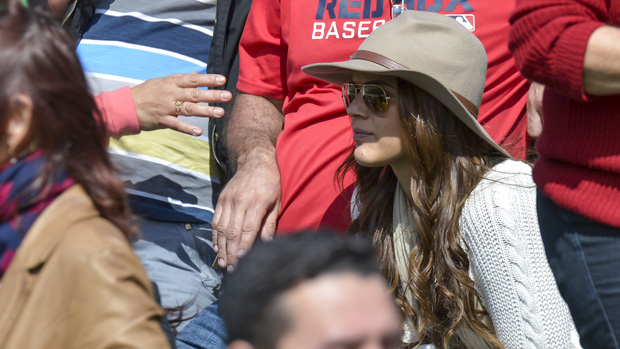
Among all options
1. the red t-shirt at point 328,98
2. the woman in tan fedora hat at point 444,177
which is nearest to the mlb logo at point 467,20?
the red t-shirt at point 328,98

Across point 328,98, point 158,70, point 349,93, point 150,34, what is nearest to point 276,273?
point 349,93

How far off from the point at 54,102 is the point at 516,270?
55.7 inches

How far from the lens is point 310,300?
1.12 m

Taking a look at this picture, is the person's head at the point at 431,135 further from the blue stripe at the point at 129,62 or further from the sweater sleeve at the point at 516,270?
the blue stripe at the point at 129,62

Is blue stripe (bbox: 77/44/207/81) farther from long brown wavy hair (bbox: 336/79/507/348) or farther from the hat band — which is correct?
long brown wavy hair (bbox: 336/79/507/348)

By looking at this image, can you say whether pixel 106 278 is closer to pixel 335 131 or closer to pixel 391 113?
pixel 391 113

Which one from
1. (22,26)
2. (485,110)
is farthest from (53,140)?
(485,110)

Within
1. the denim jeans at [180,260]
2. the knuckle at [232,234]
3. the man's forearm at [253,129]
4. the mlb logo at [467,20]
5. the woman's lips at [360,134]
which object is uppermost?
the mlb logo at [467,20]

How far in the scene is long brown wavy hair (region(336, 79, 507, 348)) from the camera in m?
A: 2.34

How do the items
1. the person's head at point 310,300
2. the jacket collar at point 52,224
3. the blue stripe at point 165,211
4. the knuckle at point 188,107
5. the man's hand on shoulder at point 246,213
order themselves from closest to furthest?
the person's head at point 310,300 < the jacket collar at point 52,224 < the man's hand on shoulder at point 246,213 < the knuckle at point 188,107 < the blue stripe at point 165,211

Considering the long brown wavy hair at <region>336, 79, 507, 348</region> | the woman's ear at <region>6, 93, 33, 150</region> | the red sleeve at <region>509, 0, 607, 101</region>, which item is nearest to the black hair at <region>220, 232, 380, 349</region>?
the woman's ear at <region>6, 93, 33, 150</region>

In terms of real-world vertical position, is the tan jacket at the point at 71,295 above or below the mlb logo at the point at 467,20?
above

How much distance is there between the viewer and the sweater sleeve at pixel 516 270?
2.17 meters

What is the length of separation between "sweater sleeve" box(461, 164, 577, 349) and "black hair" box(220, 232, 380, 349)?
3.68 feet
